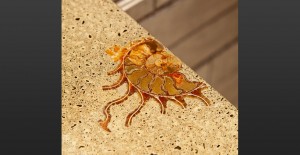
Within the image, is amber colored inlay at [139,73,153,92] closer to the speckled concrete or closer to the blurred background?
the speckled concrete

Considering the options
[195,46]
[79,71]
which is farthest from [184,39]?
[79,71]

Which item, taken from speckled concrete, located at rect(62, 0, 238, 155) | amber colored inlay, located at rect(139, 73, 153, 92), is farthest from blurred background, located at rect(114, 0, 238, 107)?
amber colored inlay, located at rect(139, 73, 153, 92)

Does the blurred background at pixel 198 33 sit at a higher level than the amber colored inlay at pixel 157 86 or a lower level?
higher

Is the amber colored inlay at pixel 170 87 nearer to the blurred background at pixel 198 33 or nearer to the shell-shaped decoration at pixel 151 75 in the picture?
the shell-shaped decoration at pixel 151 75

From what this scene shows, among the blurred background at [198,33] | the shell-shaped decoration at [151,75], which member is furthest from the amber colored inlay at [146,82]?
the blurred background at [198,33]

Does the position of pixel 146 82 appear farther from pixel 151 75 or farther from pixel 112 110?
pixel 112 110
